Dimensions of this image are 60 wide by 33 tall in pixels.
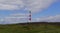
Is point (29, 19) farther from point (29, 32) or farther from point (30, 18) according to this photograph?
point (29, 32)

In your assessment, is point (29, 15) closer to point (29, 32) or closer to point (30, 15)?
point (30, 15)

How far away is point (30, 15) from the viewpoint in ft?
103

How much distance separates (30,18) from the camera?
31578mm

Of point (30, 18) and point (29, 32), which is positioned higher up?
point (30, 18)

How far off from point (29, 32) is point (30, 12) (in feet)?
12.8

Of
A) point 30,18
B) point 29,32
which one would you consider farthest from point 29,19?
point 29,32

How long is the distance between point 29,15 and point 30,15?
1.06 ft

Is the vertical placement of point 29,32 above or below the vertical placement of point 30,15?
below

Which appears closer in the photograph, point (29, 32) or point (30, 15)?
point (30, 15)

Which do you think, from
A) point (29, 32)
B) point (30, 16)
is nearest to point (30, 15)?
point (30, 16)

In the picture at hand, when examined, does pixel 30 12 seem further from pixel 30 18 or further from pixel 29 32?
pixel 29 32

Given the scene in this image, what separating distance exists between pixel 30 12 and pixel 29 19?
45.9 inches

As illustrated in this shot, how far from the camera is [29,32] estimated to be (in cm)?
3350

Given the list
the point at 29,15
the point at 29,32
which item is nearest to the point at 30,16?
the point at 29,15
